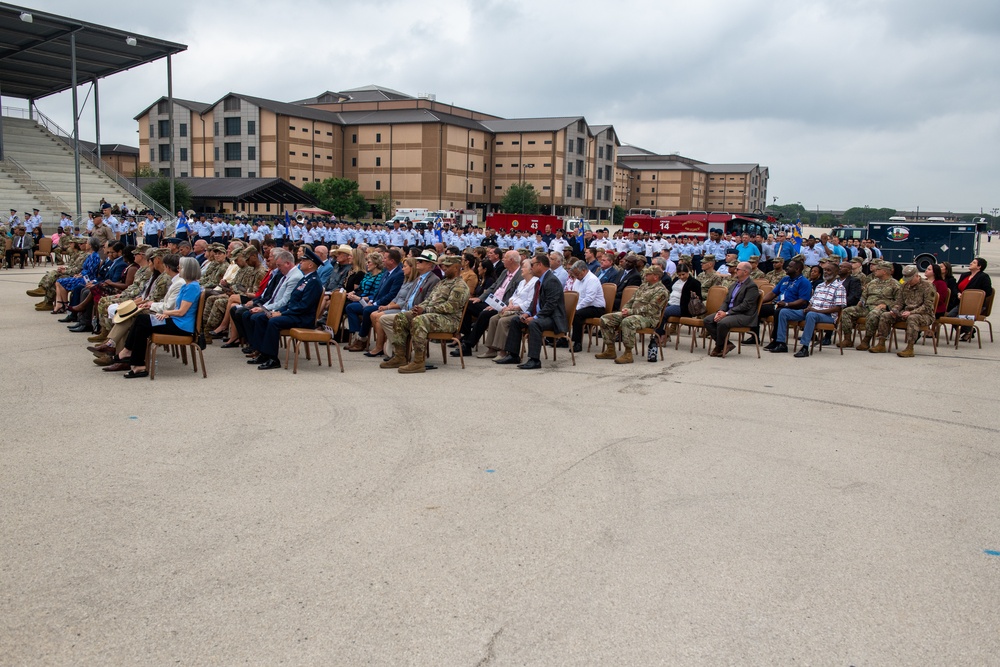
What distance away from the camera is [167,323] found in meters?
8.72

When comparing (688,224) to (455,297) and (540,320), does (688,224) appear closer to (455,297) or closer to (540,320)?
(540,320)

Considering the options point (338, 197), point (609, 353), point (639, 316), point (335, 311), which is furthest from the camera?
point (338, 197)

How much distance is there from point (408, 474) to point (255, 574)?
1.72m

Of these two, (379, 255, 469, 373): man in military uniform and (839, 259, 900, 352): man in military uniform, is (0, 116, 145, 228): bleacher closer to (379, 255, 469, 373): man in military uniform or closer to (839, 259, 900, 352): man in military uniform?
(379, 255, 469, 373): man in military uniform

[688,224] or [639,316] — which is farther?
[688,224]

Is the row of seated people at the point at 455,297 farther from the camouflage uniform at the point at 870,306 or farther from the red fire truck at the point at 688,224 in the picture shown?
the red fire truck at the point at 688,224

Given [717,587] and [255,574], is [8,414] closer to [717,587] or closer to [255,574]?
[255,574]

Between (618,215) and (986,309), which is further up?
(618,215)

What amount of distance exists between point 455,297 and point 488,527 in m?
5.43

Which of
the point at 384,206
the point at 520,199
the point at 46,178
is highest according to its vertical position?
the point at 520,199

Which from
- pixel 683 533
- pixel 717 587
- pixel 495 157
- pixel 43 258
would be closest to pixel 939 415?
pixel 683 533

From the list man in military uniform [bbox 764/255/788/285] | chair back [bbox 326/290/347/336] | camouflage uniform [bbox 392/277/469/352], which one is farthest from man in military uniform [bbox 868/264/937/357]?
→ chair back [bbox 326/290/347/336]

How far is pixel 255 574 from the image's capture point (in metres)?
3.98

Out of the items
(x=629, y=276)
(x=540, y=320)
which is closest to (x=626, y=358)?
(x=540, y=320)
